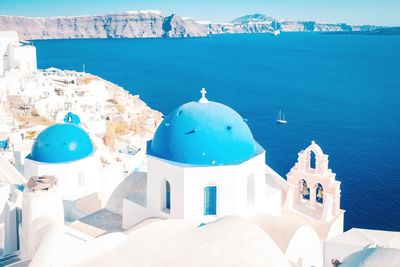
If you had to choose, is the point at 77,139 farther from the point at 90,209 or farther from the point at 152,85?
the point at 152,85

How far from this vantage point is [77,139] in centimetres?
1731

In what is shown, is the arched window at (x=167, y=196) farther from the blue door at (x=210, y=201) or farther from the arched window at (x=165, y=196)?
the blue door at (x=210, y=201)

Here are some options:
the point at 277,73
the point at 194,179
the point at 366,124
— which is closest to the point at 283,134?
the point at 366,124

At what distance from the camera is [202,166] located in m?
12.3

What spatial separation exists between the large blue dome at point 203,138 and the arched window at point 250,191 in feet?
2.64

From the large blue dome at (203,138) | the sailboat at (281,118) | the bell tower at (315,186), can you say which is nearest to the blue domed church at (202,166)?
the large blue dome at (203,138)

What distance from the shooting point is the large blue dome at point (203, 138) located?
488 inches

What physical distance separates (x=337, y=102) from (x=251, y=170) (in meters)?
54.3

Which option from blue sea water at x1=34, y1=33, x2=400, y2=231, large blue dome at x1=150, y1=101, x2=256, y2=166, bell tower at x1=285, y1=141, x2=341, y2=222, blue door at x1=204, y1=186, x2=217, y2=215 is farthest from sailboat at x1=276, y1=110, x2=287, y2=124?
blue door at x1=204, y1=186, x2=217, y2=215

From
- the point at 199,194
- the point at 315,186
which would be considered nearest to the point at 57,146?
the point at 199,194

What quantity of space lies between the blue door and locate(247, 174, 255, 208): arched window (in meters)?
1.26

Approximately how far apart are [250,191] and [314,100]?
55642 millimetres

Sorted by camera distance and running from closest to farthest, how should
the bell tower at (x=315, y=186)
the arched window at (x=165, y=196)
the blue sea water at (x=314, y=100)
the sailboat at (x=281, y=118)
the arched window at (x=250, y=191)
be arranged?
the arched window at (x=165, y=196) < the arched window at (x=250, y=191) < the bell tower at (x=315, y=186) < the blue sea water at (x=314, y=100) < the sailboat at (x=281, y=118)

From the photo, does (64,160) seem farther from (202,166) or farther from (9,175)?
(202,166)
